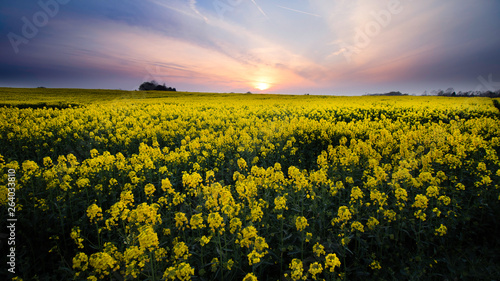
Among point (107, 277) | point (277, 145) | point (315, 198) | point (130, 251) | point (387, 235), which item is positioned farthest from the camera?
point (277, 145)

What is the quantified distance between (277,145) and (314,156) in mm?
1806

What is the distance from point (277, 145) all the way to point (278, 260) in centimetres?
555

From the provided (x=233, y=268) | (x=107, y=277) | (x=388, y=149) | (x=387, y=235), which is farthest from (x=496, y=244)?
(x=107, y=277)

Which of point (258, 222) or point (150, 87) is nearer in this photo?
point (258, 222)

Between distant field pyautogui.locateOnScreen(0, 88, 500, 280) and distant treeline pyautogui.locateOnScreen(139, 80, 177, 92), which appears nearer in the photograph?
distant field pyautogui.locateOnScreen(0, 88, 500, 280)

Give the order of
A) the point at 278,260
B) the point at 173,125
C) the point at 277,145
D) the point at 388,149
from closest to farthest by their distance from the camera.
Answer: the point at 278,260 → the point at 388,149 → the point at 277,145 → the point at 173,125

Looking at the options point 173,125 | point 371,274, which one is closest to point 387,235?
point 371,274

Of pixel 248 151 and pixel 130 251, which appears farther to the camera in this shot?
pixel 248 151

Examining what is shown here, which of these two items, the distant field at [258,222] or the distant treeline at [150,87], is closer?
the distant field at [258,222]

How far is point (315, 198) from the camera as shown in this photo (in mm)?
5223

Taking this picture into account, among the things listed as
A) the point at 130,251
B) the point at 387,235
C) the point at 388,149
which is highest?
the point at 388,149

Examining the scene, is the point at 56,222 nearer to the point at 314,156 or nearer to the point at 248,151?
the point at 248,151

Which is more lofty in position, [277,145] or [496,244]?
[277,145]

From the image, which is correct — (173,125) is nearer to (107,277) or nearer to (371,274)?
(107,277)
